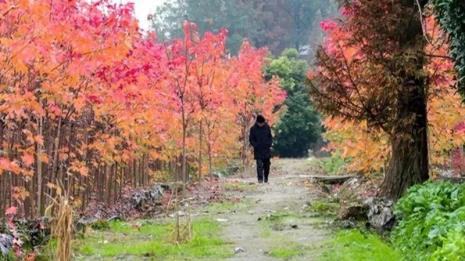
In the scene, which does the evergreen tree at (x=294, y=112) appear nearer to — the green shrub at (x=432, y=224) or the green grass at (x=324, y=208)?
the green grass at (x=324, y=208)

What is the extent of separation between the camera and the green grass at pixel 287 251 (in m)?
7.18

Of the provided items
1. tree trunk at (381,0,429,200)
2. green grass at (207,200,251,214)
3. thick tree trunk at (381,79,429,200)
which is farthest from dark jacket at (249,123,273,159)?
thick tree trunk at (381,79,429,200)

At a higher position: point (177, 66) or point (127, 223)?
point (177, 66)

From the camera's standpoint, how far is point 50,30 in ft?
24.0

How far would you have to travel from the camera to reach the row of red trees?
7258 millimetres

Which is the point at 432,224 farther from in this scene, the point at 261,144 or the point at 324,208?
the point at 261,144


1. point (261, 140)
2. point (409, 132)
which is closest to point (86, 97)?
point (409, 132)

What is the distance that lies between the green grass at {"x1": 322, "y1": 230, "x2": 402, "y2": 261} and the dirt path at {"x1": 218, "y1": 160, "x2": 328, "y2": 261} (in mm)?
200

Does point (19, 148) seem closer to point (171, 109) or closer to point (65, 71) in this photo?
point (65, 71)

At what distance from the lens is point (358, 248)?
7.21m

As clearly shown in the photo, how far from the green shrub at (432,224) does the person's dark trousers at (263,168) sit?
797 cm

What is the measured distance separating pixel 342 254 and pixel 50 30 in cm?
398

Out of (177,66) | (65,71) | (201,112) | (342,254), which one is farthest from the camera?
(201,112)

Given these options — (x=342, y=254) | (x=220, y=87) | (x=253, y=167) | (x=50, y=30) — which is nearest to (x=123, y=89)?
(x=50, y=30)
